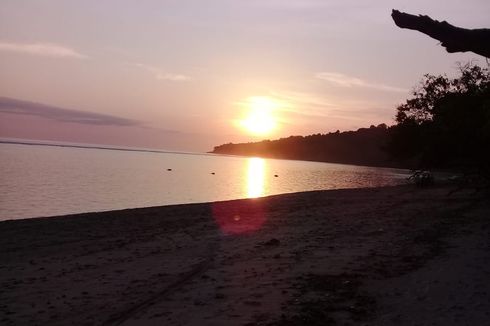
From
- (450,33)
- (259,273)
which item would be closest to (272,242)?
(259,273)

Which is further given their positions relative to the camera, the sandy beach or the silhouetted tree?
the silhouetted tree

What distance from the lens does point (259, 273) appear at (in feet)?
30.3

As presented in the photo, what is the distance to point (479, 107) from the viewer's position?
18922 millimetres

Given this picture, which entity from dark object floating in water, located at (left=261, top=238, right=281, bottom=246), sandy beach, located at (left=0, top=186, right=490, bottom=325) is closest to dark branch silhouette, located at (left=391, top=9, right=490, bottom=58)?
sandy beach, located at (left=0, top=186, right=490, bottom=325)

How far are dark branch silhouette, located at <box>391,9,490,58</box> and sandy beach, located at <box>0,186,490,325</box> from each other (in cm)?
370

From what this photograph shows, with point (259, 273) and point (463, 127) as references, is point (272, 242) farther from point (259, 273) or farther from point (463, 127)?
point (463, 127)

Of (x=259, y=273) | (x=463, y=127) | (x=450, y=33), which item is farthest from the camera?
(x=463, y=127)

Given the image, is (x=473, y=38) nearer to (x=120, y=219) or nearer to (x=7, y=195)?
(x=120, y=219)

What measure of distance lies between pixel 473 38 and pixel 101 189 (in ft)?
131

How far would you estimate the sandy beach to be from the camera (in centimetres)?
701

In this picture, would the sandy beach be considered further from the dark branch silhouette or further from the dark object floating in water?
the dark branch silhouette

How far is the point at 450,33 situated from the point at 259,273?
6098mm

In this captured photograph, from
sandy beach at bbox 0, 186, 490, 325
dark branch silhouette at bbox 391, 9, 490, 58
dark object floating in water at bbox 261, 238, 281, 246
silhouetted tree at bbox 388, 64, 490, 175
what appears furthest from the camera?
silhouetted tree at bbox 388, 64, 490, 175

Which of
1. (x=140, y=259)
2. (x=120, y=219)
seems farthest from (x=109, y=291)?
(x=120, y=219)
